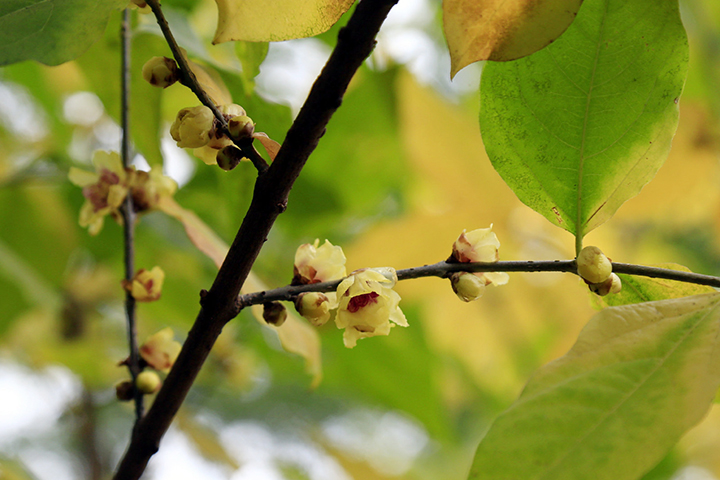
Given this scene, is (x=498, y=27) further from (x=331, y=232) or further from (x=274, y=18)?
(x=331, y=232)

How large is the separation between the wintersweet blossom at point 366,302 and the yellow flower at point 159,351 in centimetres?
16

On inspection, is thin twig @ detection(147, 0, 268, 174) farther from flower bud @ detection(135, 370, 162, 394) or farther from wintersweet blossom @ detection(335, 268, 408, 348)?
flower bud @ detection(135, 370, 162, 394)

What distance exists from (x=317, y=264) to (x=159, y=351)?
0.15 meters

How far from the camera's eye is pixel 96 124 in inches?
52.4

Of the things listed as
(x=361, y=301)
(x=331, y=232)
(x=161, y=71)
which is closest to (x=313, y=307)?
(x=361, y=301)

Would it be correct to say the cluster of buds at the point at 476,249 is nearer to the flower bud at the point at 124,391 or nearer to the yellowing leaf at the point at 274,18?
the yellowing leaf at the point at 274,18

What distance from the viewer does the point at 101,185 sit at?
0.45m

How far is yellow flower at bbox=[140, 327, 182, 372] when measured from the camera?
42 centimetres

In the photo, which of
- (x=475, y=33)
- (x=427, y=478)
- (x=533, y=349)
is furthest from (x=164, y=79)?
(x=427, y=478)

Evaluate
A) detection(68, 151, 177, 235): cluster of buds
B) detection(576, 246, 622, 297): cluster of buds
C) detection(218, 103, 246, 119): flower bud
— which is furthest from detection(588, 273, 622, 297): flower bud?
detection(68, 151, 177, 235): cluster of buds

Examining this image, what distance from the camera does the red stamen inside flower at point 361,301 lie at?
0.31 metres

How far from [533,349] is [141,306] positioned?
0.71 metres

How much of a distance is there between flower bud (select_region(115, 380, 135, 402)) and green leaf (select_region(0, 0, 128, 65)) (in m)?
0.23

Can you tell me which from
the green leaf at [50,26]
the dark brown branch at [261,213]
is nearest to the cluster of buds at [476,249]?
the dark brown branch at [261,213]
